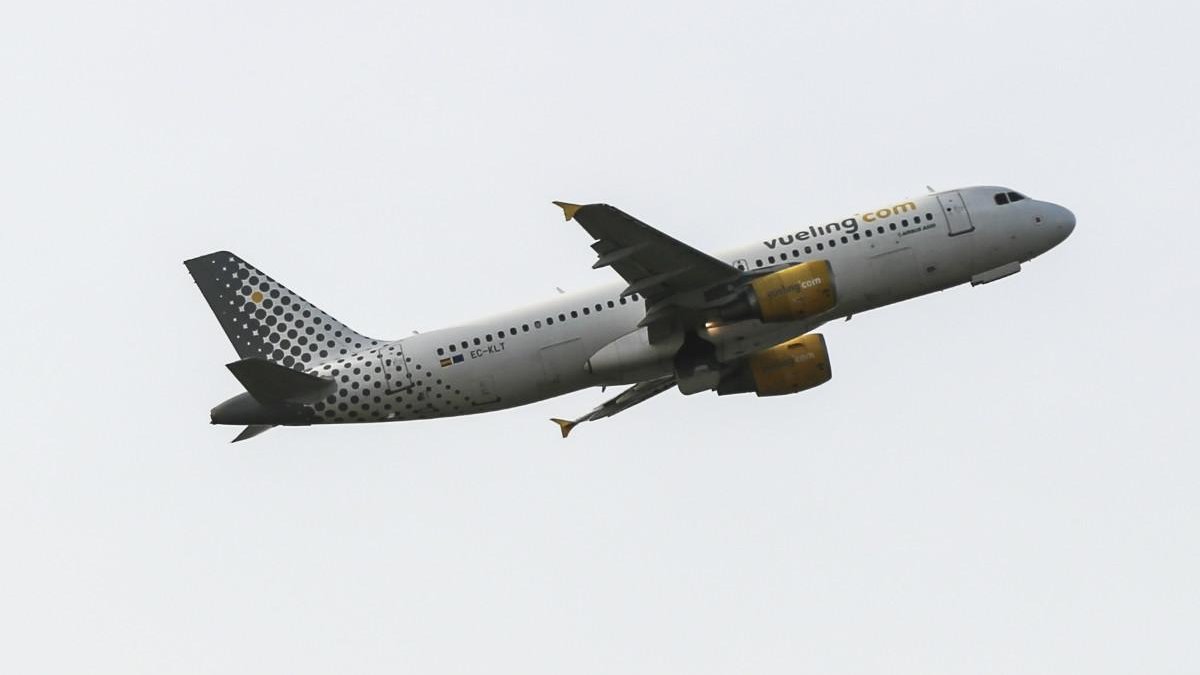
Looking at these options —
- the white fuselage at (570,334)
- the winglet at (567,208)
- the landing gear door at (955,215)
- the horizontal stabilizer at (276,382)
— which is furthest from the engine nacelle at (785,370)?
the horizontal stabilizer at (276,382)

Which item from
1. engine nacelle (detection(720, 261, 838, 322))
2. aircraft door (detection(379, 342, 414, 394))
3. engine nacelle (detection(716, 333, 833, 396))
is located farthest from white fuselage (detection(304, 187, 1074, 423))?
engine nacelle (detection(716, 333, 833, 396))

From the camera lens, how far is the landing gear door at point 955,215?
58.2 metres

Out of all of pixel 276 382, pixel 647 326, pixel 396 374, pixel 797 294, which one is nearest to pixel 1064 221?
pixel 797 294

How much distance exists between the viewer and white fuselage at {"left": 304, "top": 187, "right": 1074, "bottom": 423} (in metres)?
56.7

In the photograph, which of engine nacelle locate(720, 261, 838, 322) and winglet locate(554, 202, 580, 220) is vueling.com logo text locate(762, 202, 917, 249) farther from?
winglet locate(554, 202, 580, 220)

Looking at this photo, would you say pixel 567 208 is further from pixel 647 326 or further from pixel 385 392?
pixel 385 392

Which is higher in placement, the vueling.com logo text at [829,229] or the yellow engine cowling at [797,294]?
the vueling.com logo text at [829,229]

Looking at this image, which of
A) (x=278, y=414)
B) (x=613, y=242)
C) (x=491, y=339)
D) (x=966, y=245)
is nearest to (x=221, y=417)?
(x=278, y=414)

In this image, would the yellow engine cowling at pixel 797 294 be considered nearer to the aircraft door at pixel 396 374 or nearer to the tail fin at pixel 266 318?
the aircraft door at pixel 396 374

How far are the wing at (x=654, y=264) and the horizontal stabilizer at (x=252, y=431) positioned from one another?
39.9ft

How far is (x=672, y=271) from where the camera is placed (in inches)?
2157

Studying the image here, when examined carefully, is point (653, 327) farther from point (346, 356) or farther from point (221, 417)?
point (221, 417)

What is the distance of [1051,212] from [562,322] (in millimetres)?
16513

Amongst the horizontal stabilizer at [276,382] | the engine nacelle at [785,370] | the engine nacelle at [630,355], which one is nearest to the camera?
the horizontal stabilizer at [276,382]
